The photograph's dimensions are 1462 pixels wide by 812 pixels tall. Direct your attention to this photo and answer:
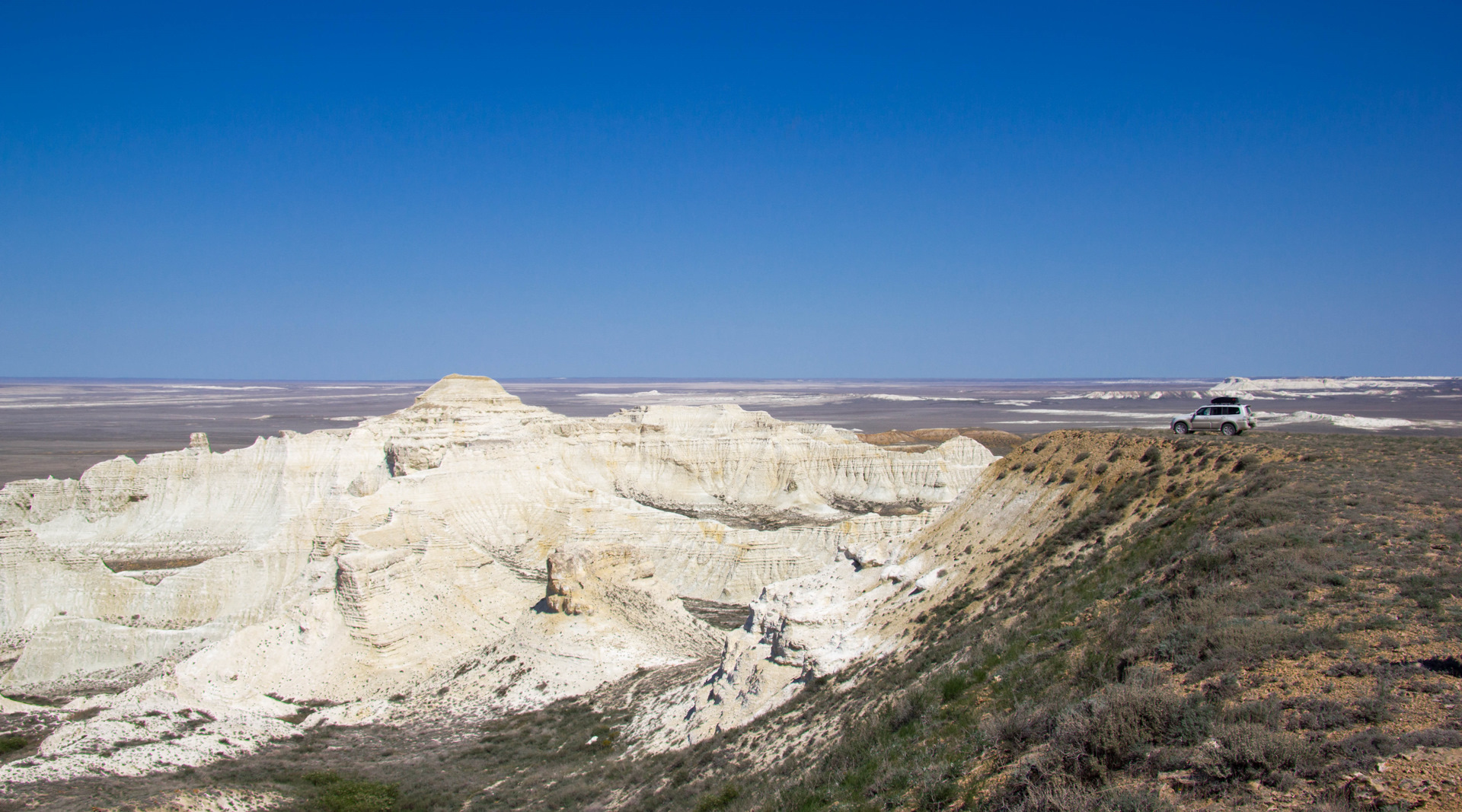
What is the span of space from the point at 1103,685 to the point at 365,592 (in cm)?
1871

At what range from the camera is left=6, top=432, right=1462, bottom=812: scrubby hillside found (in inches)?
234

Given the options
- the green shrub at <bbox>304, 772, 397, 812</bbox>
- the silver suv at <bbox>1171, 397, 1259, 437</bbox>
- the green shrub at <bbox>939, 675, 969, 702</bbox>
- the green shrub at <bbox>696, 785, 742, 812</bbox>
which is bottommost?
the green shrub at <bbox>304, 772, 397, 812</bbox>

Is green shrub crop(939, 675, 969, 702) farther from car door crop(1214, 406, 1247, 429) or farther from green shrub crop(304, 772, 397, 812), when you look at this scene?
car door crop(1214, 406, 1247, 429)

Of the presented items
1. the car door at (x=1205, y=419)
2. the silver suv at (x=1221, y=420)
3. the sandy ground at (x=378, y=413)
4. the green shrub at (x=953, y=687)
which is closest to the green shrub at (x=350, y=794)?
the green shrub at (x=953, y=687)

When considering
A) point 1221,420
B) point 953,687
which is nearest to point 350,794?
point 953,687

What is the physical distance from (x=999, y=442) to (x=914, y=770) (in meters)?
80.5

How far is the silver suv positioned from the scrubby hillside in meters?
1.21

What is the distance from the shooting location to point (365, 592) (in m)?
20.3

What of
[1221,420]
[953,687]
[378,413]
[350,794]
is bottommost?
[350,794]

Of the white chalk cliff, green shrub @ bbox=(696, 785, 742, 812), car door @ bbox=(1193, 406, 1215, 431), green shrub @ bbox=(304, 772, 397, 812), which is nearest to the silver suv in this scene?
car door @ bbox=(1193, 406, 1215, 431)

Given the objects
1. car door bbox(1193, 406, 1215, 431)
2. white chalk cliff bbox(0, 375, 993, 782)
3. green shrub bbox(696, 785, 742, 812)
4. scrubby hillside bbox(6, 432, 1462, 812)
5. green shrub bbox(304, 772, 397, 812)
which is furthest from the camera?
car door bbox(1193, 406, 1215, 431)

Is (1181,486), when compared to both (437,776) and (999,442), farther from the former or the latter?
(999,442)

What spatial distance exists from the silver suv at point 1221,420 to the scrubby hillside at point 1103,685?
3.97 feet

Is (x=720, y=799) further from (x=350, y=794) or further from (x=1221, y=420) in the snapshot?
(x=1221, y=420)
